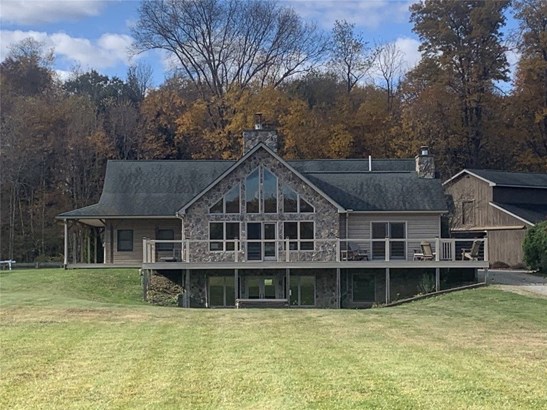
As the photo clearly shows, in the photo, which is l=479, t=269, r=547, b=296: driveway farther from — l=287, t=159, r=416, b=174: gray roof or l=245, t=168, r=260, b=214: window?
l=245, t=168, r=260, b=214: window

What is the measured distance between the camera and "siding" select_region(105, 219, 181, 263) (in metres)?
34.6

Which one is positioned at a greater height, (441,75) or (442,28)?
(442,28)

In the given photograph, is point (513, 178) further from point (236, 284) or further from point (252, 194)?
→ point (236, 284)

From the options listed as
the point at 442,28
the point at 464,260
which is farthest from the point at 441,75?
the point at 464,260

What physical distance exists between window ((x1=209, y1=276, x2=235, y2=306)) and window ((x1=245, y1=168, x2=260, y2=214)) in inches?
108

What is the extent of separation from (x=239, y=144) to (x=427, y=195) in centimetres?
2028

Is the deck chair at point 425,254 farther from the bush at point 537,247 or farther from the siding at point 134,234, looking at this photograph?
the siding at point 134,234

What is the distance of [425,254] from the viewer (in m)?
28.1

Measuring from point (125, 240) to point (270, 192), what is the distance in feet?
29.5

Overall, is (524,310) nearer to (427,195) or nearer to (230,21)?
(427,195)

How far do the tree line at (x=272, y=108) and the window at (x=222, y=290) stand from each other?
20.0 m

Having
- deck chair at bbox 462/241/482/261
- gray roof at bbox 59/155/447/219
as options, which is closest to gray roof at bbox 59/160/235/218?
gray roof at bbox 59/155/447/219

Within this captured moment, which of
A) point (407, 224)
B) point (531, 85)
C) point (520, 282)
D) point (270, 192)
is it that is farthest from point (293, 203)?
point (531, 85)

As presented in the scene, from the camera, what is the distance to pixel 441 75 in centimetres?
5062
